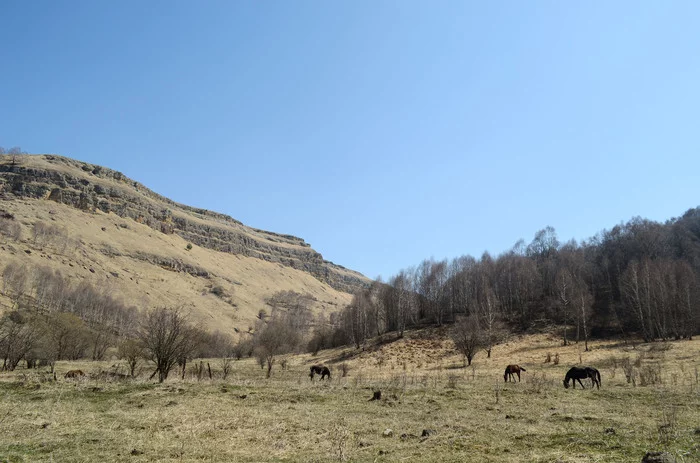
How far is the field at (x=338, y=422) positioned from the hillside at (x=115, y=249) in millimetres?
82148

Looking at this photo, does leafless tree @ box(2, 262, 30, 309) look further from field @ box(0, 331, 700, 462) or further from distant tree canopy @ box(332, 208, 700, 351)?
field @ box(0, 331, 700, 462)

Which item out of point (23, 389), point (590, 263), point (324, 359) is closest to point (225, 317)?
point (324, 359)

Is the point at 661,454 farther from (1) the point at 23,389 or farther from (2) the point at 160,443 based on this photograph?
(1) the point at 23,389

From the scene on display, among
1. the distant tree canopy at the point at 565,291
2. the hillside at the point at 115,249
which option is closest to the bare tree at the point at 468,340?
the distant tree canopy at the point at 565,291

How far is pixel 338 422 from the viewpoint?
1317 centimetres

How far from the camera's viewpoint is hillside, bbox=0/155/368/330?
111625 mm

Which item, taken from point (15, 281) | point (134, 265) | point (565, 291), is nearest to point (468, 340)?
point (565, 291)

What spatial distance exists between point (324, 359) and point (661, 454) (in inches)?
2331

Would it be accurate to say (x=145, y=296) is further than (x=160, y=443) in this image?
Yes

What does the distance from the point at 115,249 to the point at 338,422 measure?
146 meters

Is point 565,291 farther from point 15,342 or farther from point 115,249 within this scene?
point 115,249

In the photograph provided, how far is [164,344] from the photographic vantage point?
25.0 m

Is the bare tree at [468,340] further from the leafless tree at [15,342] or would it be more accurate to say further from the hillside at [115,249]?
the hillside at [115,249]

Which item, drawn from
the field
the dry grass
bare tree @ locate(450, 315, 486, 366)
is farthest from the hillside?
the field
